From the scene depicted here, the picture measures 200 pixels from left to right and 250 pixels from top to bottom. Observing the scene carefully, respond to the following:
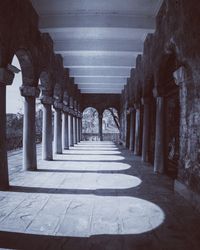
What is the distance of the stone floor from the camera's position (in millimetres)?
3156

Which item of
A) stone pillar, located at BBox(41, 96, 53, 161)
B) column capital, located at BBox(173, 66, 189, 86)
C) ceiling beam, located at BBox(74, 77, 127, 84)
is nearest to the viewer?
column capital, located at BBox(173, 66, 189, 86)

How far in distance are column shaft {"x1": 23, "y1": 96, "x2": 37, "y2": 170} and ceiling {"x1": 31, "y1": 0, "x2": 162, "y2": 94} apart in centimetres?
233

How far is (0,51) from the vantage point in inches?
207

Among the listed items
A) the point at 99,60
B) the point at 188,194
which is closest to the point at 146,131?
the point at 99,60

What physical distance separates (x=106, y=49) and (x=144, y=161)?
4.39 meters

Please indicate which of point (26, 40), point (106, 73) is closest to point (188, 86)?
point (26, 40)

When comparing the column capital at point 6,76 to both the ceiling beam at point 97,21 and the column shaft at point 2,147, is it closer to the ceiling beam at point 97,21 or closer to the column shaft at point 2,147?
the column shaft at point 2,147

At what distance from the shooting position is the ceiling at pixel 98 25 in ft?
23.8

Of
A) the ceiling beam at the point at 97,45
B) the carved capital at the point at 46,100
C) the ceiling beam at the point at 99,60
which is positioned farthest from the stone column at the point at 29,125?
the ceiling beam at the point at 99,60

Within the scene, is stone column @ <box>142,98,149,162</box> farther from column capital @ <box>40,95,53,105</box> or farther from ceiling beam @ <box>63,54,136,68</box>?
column capital @ <box>40,95,53,105</box>

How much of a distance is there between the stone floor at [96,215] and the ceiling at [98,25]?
4.41 m

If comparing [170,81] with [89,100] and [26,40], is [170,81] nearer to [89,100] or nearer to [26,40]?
[26,40]

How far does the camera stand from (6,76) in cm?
546

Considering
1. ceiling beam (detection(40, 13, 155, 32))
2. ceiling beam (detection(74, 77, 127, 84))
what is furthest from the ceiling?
ceiling beam (detection(74, 77, 127, 84))
